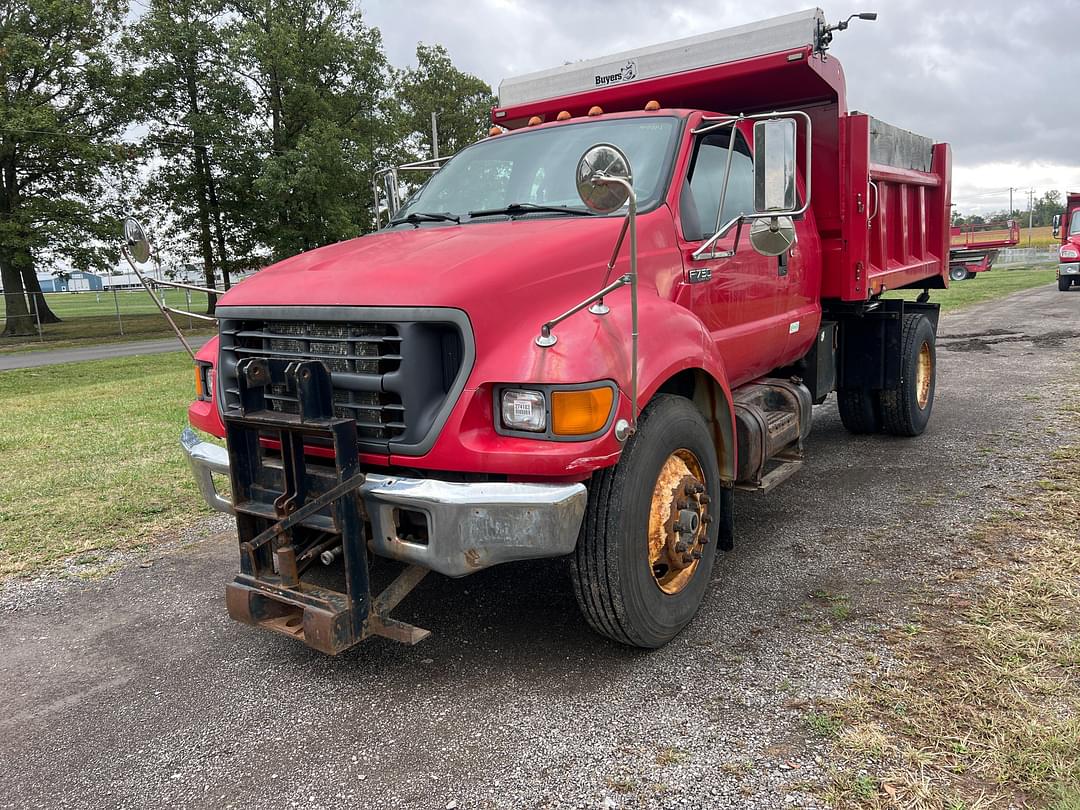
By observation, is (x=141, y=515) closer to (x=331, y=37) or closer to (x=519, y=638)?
(x=519, y=638)

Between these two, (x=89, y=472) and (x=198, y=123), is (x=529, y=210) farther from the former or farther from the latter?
(x=198, y=123)

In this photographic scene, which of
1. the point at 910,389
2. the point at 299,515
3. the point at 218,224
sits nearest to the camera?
the point at 299,515

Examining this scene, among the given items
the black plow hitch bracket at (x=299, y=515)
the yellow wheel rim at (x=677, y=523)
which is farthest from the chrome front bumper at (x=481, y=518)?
the yellow wheel rim at (x=677, y=523)

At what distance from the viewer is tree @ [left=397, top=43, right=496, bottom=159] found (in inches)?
1529

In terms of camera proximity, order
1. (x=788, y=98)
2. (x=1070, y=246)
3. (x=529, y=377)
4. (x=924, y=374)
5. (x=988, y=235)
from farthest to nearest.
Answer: (x=988, y=235)
(x=1070, y=246)
(x=924, y=374)
(x=788, y=98)
(x=529, y=377)

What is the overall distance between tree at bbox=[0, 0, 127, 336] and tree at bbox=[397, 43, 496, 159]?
13.9 m

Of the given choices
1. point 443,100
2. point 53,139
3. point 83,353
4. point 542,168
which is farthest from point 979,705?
point 443,100

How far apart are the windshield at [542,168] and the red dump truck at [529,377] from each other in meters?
0.02

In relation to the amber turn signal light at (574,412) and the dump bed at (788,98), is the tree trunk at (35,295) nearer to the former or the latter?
the dump bed at (788,98)

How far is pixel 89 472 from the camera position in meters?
6.70

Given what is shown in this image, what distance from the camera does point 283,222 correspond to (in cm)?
→ 2816

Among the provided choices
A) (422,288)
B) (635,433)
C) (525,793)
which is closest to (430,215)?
(422,288)

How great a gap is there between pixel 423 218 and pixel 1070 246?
25574 mm

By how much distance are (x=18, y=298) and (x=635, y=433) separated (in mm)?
30411
